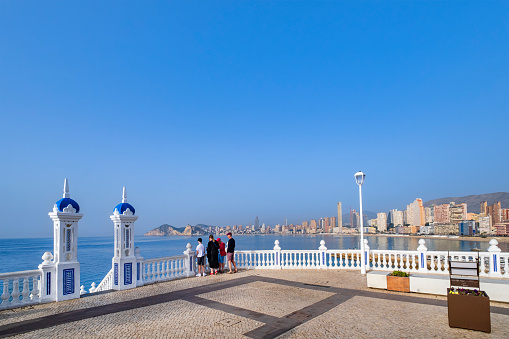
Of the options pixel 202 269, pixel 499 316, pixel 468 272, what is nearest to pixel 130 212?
pixel 202 269

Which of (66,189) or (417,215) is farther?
(417,215)

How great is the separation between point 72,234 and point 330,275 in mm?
8936

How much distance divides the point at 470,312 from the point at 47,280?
9.69 meters

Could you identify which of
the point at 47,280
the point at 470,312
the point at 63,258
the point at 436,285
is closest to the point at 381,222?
the point at 436,285

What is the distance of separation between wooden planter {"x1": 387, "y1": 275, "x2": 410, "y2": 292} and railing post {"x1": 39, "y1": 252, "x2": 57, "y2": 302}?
9276mm

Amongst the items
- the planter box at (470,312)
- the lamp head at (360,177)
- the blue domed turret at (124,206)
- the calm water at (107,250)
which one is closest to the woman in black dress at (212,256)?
the blue domed turret at (124,206)

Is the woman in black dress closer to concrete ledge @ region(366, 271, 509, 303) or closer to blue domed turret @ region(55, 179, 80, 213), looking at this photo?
blue domed turret @ region(55, 179, 80, 213)

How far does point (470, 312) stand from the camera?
545 cm

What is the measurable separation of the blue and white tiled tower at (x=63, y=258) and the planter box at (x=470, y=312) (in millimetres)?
9064

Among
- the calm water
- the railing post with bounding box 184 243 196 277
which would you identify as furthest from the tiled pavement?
the calm water

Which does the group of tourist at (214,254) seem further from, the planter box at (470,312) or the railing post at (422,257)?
the planter box at (470,312)

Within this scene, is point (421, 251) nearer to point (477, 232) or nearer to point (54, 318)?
point (54, 318)

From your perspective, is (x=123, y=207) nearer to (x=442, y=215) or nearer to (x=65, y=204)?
(x=65, y=204)

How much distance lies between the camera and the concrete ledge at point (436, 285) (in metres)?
7.34
